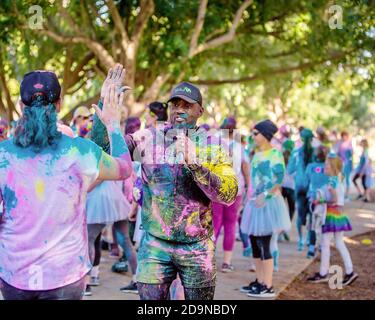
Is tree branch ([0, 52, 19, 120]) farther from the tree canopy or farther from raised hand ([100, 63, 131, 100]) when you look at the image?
raised hand ([100, 63, 131, 100])

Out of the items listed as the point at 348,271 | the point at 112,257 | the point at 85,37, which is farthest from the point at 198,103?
the point at 85,37

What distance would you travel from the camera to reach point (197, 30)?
12.2 meters

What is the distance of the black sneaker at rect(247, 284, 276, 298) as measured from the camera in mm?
7480

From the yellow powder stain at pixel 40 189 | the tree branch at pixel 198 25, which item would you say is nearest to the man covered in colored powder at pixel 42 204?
the yellow powder stain at pixel 40 189

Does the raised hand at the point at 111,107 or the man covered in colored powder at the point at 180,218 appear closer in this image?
the raised hand at the point at 111,107

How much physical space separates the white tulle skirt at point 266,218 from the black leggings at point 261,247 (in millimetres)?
79

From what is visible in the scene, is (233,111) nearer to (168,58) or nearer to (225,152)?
(168,58)

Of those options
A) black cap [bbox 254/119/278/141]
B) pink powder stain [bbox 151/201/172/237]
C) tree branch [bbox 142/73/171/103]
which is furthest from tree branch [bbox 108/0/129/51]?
pink powder stain [bbox 151/201/172/237]

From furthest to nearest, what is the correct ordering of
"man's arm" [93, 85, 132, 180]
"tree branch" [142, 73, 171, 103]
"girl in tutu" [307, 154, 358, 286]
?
"tree branch" [142, 73, 171, 103] < "girl in tutu" [307, 154, 358, 286] < "man's arm" [93, 85, 132, 180]

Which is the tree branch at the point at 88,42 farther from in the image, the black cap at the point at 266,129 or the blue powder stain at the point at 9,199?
the blue powder stain at the point at 9,199

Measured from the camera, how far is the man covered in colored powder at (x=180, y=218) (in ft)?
13.4

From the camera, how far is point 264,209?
764cm

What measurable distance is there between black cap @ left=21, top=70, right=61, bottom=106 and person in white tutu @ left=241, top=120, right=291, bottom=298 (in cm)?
448

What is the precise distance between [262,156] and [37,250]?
473cm
